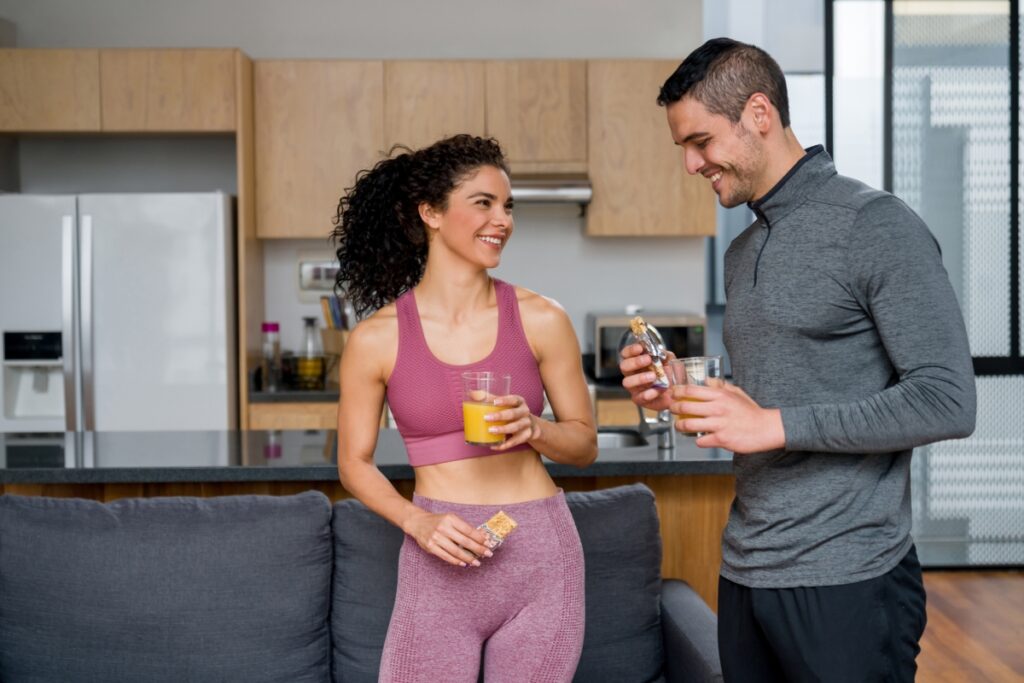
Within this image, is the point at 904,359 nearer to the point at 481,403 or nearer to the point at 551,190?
the point at 481,403

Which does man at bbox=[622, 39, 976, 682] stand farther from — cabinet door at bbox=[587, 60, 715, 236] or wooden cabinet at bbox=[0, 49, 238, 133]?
wooden cabinet at bbox=[0, 49, 238, 133]

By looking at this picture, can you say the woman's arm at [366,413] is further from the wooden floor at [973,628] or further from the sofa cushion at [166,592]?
the wooden floor at [973,628]

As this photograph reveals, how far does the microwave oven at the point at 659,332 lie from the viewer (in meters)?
4.75

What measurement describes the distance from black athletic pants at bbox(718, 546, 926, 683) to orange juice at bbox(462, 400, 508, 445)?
1.47 feet

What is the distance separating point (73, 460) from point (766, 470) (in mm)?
1875

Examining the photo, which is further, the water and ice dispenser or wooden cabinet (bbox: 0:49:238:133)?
wooden cabinet (bbox: 0:49:238:133)

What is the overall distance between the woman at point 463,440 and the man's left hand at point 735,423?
1.11ft

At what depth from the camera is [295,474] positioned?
103 inches

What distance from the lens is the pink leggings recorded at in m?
1.76

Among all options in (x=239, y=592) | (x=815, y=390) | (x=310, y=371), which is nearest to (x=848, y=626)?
(x=815, y=390)

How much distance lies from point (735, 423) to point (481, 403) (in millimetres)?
435

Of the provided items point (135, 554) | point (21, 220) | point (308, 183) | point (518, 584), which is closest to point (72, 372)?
point (21, 220)

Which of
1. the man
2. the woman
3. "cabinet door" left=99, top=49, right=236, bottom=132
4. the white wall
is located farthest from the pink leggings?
the white wall

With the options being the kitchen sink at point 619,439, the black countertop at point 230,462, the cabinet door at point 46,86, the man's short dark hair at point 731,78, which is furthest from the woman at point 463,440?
the cabinet door at point 46,86
